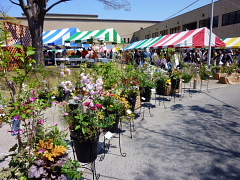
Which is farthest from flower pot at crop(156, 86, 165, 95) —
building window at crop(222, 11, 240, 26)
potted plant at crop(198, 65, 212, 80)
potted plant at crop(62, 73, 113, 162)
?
building window at crop(222, 11, 240, 26)

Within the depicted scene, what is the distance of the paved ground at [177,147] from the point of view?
2.83m

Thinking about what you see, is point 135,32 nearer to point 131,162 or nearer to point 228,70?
point 228,70

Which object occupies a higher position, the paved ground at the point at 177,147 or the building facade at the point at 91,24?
the building facade at the point at 91,24

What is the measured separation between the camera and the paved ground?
2.83 meters

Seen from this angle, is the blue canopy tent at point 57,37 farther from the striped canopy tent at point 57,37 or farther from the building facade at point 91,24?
the building facade at point 91,24

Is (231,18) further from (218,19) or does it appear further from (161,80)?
(161,80)

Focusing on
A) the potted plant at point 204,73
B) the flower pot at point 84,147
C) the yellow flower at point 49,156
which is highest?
the potted plant at point 204,73

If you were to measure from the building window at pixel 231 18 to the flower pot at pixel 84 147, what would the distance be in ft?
77.2

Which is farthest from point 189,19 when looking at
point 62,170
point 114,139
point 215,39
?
point 62,170

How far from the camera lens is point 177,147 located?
3557 millimetres

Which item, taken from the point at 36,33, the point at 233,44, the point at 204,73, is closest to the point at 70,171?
the point at 204,73

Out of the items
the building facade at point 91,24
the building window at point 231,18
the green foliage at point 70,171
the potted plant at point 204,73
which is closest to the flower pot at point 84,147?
the green foliage at point 70,171

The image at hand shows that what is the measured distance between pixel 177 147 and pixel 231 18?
23160 mm

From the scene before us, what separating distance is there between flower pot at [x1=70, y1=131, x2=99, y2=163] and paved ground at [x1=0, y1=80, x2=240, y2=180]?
0.95 feet
